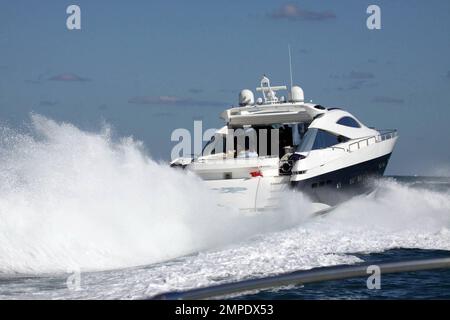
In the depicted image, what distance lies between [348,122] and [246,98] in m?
3.29

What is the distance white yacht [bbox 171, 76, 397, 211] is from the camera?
47.9 ft

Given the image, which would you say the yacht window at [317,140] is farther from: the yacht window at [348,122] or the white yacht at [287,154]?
the yacht window at [348,122]

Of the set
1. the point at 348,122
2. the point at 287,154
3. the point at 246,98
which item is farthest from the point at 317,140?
the point at 246,98

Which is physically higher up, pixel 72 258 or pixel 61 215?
pixel 61 215

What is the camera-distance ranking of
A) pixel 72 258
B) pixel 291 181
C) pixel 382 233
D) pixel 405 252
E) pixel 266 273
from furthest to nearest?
1. pixel 291 181
2. pixel 382 233
3. pixel 405 252
4. pixel 72 258
5. pixel 266 273

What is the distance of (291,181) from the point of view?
14812mm

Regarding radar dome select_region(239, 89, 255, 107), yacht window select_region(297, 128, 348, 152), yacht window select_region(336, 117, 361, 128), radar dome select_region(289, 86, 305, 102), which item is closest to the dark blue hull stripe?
yacht window select_region(297, 128, 348, 152)

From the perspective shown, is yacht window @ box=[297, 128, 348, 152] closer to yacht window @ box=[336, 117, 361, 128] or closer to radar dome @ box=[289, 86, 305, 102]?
yacht window @ box=[336, 117, 361, 128]

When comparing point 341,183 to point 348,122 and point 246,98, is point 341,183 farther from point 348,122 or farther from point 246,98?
point 246,98

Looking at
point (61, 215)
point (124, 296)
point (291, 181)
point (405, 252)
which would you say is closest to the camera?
point (124, 296)

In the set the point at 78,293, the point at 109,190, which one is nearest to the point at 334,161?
the point at 109,190

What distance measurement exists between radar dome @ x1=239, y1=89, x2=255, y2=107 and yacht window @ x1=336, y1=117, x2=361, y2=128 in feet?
10.1
